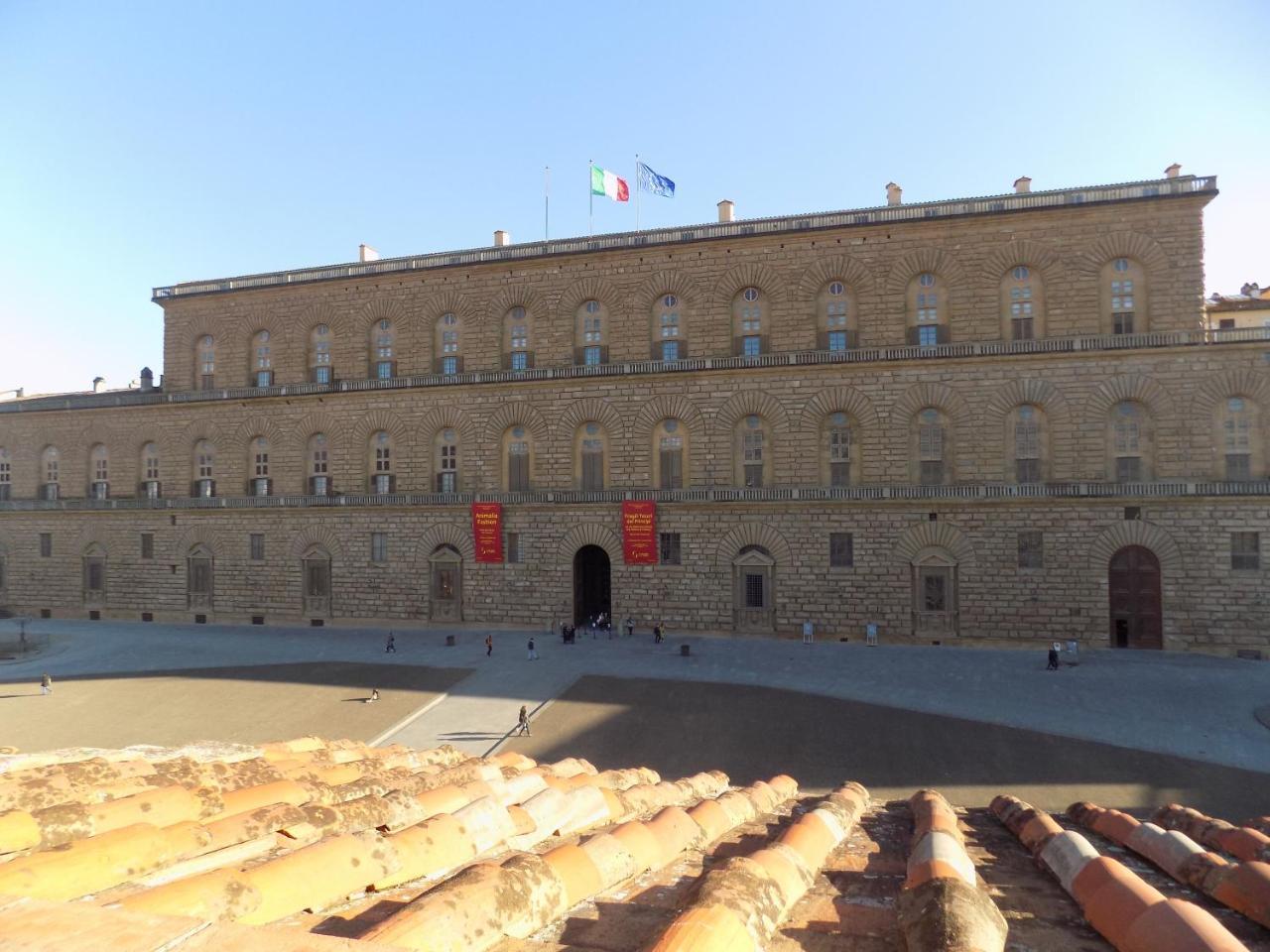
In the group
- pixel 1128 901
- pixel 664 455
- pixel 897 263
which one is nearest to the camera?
pixel 1128 901

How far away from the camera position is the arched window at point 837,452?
26.1 m

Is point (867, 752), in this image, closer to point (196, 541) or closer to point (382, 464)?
point (382, 464)

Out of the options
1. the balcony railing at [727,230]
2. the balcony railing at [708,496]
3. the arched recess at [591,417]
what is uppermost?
the balcony railing at [727,230]

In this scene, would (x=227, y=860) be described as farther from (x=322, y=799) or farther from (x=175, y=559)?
(x=175, y=559)

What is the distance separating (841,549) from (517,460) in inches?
542

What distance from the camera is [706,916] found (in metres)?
2.62

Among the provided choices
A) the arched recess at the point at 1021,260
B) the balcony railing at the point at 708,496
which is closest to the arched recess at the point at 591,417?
the balcony railing at the point at 708,496

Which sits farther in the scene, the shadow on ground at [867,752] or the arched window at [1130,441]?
the arched window at [1130,441]

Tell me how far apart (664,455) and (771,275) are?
8.35 meters

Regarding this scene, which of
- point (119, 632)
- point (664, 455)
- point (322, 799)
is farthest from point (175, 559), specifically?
point (322, 799)

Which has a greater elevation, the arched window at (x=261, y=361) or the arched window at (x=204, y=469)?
the arched window at (x=261, y=361)

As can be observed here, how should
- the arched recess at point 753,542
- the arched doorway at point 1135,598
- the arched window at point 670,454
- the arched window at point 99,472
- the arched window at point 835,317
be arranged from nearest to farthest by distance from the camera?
the arched doorway at point 1135,598 < the arched recess at point 753,542 < the arched window at point 835,317 < the arched window at point 670,454 < the arched window at point 99,472

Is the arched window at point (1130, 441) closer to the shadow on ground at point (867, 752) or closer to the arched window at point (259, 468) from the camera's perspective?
the shadow on ground at point (867, 752)

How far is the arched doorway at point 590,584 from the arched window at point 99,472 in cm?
2418
